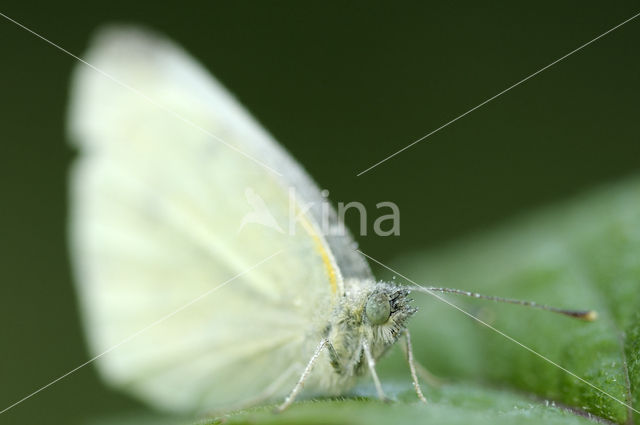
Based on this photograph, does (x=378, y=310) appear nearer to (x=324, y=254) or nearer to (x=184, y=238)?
(x=324, y=254)

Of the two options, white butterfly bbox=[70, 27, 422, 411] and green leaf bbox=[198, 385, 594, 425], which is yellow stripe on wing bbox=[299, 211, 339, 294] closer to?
white butterfly bbox=[70, 27, 422, 411]

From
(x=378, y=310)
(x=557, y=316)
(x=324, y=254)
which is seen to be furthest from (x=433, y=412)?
(x=557, y=316)

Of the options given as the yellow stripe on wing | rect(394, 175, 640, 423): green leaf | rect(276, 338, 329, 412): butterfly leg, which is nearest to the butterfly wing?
the yellow stripe on wing

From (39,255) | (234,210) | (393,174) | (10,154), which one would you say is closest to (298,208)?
(234,210)

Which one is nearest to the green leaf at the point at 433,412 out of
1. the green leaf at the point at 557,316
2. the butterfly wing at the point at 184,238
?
the green leaf at the point at 557,316

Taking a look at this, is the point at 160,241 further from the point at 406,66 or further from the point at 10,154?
the point at 406,66

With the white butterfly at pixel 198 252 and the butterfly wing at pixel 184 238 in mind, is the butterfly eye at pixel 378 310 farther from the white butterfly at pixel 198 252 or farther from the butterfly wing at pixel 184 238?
the butterfly wing at pixel 184 238
